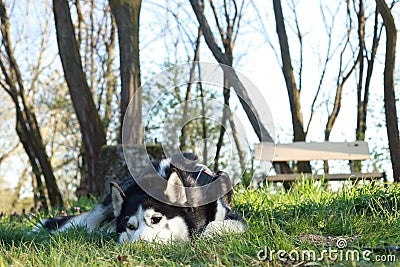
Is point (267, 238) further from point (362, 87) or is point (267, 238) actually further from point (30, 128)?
point (362, 87)

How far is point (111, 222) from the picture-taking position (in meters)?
4.64

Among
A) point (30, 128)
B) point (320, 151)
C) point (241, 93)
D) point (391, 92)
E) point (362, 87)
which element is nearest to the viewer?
point (391, 92)

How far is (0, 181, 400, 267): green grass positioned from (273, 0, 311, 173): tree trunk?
311 centimetres

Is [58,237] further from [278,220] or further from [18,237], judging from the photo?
[278,220]

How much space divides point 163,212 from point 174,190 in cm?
21

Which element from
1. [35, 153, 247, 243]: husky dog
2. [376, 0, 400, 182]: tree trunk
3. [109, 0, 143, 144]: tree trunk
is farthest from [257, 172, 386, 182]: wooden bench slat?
[35, 153, 247, 243]: husky dog

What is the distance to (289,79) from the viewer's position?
823 cm

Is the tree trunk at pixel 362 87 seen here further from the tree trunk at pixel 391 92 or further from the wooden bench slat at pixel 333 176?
the tree trunk at pixel 391 92

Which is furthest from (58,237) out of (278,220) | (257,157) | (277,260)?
(257,157)

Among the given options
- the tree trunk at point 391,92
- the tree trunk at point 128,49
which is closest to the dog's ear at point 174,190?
the tree trunk at point 391,92

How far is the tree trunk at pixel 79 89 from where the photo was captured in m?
8.79

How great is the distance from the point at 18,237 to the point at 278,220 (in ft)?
8.16

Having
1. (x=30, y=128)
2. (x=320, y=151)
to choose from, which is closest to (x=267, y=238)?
(x=320, y=151)

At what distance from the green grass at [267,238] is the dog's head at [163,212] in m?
0.15
